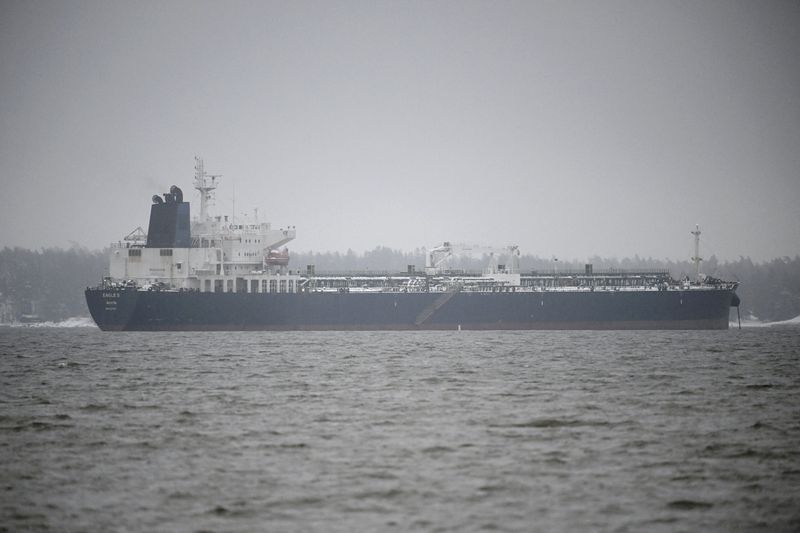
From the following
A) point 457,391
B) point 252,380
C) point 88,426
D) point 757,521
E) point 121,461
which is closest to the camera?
point 757,521

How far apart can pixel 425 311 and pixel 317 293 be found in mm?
9003

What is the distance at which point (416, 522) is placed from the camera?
14969mm

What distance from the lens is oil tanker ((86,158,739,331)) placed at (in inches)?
2923

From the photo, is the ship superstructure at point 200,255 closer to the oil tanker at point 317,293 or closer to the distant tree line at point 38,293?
the oil tanker at point 317,293

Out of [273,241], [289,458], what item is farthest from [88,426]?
[273,241]

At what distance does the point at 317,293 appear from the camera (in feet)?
246

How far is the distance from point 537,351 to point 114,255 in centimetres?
4252

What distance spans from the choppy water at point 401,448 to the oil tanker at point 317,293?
3249 cm

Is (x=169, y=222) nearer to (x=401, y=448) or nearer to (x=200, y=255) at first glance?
(x=200, y=255)

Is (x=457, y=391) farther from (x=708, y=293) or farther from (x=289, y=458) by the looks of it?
(x=708, y=293)

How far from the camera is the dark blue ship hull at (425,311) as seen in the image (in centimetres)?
7419

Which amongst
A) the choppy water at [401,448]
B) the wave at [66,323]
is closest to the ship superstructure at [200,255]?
the choppy water at [401,448]

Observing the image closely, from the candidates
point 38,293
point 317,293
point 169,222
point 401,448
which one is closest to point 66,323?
point 38,293

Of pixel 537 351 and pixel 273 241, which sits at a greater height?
pixel 273 241
